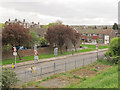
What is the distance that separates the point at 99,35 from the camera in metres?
73.8

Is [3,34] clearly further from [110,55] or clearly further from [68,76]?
[110,55]

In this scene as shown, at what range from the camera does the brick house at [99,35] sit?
71.7 metres

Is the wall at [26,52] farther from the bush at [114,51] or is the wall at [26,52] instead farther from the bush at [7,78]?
the bush at [7,78]

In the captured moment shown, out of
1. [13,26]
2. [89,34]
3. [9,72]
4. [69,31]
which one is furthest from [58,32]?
[89,34]

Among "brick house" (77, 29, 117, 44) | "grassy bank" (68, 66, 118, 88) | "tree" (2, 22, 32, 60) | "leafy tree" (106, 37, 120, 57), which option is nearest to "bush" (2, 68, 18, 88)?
"grassy bank" (68, 66, 118, 88)

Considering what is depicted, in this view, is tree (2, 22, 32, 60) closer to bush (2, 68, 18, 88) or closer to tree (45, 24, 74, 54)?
tree (45, 24, 74, 54)

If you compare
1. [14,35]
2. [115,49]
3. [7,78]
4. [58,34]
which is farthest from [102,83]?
[58,34]

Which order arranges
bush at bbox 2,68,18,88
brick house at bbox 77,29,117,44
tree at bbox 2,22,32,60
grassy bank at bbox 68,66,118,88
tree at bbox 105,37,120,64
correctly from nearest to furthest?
grassy bank at bbox 68,66,118,88 → bush at bbox 2,68,18,88 → tree at bbox 2,22,32,60 → tree at bbox 105,37,120,64 → brick house at bbox 77,29,117,44

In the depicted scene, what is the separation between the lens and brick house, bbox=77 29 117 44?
235 ft

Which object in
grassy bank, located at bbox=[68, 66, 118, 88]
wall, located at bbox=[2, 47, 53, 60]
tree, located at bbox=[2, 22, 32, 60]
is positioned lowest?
grassy bank, located at bbox=[68, 66, 118, 88]

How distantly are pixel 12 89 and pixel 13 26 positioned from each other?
51.7ft

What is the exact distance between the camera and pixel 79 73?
74.2 ft

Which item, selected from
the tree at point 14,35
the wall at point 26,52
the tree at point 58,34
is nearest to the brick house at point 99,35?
the tree at point 58,34

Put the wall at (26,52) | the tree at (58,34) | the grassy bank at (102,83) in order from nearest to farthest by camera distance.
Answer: the grassy bank at (102,83), the wall at (26,52), the tree at (58,34)
